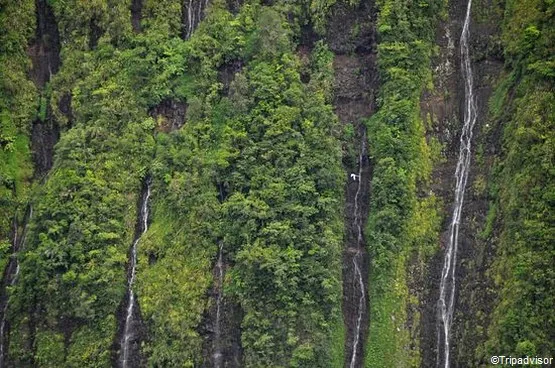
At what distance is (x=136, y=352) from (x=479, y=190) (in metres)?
18.6

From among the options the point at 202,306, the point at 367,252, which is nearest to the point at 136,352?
the point at 202,306

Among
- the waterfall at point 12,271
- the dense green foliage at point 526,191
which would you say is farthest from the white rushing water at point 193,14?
the dense green foliage at point 526,191

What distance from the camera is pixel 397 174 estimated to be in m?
38.0

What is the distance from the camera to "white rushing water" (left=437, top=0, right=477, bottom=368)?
3559cm

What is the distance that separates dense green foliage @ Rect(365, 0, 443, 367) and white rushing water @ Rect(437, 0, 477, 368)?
1101 mm

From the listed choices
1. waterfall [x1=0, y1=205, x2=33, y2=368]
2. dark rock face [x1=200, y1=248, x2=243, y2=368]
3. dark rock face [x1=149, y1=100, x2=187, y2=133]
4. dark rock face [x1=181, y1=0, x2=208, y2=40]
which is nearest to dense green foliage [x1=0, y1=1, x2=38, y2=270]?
waterfall [x1=0, y1=205, x2=33, y2=368]

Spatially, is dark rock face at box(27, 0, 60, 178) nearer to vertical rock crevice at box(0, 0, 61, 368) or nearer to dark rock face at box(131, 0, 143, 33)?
vertical rock crevice at box(0, 0, 61, 368)

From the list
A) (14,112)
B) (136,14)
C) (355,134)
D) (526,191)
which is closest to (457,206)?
(526,191)

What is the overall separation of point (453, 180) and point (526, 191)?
511 cm

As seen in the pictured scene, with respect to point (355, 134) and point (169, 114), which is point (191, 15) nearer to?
point (169, 114)

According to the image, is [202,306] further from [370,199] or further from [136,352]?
[370,199]

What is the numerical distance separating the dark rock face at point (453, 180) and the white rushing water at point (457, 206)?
22 centimetres

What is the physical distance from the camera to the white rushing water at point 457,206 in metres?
35.6

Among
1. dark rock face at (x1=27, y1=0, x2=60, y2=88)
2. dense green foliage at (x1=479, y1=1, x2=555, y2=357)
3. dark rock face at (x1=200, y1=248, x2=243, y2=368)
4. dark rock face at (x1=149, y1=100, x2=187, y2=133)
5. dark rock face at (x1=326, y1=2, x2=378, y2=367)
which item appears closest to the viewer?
dense green foliage at (x1=479, y1=1, x2=555, y2=357)
